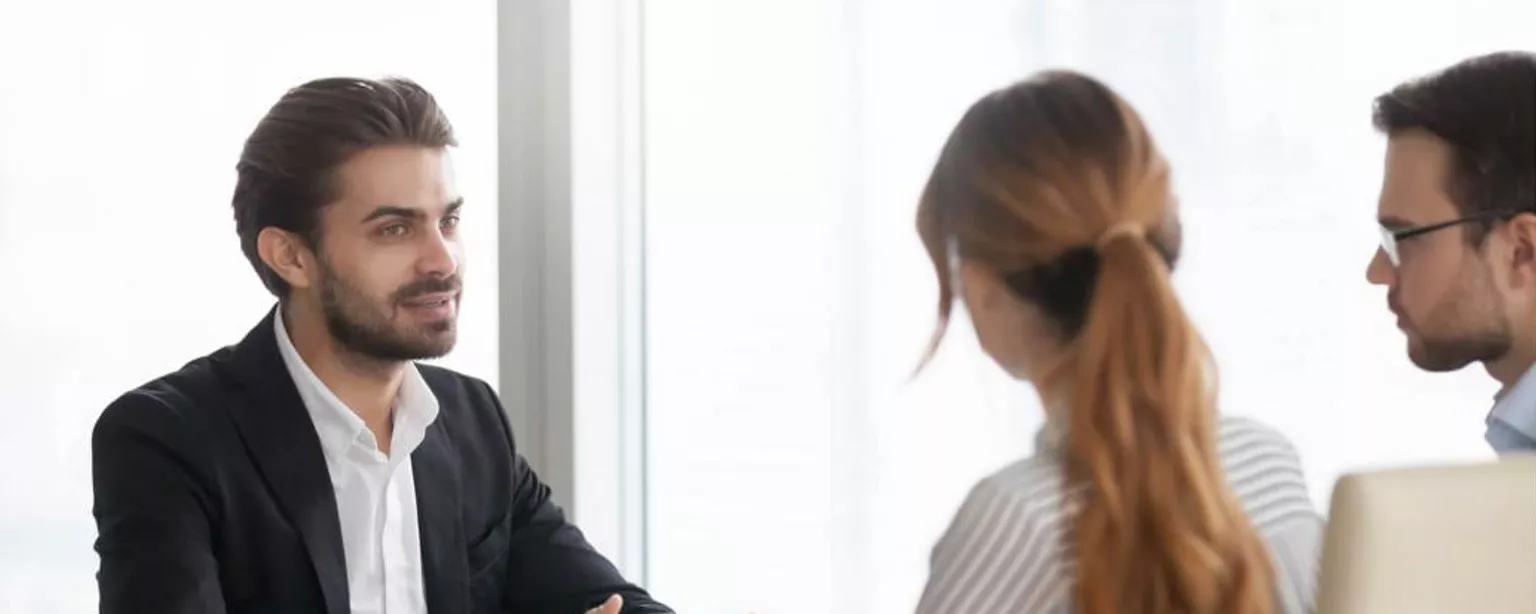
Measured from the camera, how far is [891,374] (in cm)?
300

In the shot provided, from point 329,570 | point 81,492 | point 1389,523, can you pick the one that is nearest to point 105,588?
point 329,570

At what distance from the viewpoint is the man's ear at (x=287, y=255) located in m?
2.50

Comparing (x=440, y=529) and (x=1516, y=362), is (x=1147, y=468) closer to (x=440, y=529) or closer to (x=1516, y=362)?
(x=1516, y=362)

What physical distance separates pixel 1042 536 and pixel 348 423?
3.83ft

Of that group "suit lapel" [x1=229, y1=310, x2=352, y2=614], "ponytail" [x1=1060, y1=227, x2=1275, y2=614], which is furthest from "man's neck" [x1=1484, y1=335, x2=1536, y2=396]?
"suit lapel" [x1=229, y1=310, x2=352, y2=614]

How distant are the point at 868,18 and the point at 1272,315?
0.83 meters

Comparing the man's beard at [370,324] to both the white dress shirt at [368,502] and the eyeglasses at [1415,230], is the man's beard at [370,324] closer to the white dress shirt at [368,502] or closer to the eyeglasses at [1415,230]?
the white dress shirt at [368,502]

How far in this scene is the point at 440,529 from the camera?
2.48m

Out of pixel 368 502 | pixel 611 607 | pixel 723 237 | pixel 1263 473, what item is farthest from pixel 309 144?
pixel 1263 473

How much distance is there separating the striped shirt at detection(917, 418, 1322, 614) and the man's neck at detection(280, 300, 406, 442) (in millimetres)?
1081

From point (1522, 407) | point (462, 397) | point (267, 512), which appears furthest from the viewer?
point (462, 397)

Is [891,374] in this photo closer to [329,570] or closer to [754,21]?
[754,21]

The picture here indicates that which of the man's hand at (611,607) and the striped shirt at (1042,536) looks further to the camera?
the man's hand at (611,607)

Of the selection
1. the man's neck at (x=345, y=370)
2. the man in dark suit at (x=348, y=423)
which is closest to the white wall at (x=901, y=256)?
the man in dark suit at (x=348, y=423)
